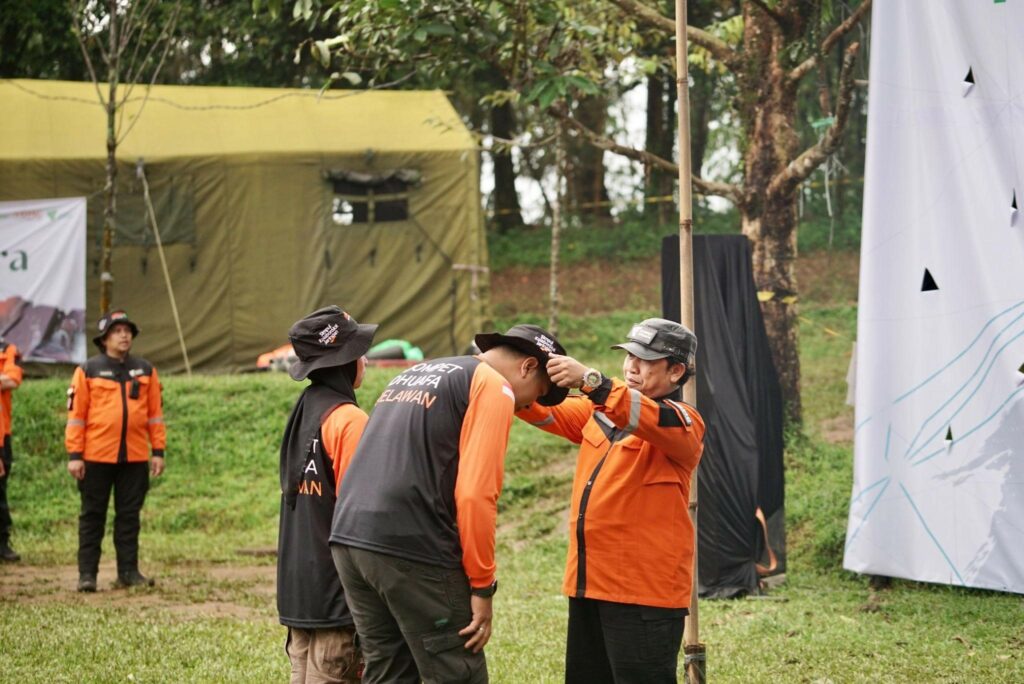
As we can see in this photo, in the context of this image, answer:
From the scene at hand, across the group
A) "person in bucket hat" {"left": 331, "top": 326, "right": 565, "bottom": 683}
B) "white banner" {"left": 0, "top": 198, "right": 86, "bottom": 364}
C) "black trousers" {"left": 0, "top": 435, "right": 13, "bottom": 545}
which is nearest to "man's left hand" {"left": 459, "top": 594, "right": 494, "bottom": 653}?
"person in bucket hat" {"left": 331, "top": 326, "right": 565, "bottom": 683}

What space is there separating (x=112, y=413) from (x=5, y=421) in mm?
2032

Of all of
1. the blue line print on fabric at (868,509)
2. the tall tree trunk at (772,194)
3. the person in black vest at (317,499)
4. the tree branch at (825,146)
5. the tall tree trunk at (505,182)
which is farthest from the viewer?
the tall tree trunk at (505,182)

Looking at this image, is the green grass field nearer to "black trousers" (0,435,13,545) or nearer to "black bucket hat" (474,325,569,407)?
"black trousers" (0,435,13,545)

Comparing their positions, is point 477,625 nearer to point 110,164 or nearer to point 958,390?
point 958,390

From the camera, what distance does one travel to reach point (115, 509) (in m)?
9.28

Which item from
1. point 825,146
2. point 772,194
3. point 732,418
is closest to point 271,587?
point 732,418

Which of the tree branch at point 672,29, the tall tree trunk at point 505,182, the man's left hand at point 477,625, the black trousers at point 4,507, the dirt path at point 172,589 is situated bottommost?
the dirt path at point 172,589

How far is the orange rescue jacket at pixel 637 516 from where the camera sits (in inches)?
177

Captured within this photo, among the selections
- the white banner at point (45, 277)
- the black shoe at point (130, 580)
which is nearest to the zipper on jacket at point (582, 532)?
the black shoe at point (130, 580)

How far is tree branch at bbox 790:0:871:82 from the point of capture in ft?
30.9

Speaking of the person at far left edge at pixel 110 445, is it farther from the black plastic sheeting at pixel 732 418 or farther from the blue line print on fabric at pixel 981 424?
the blue line print on fabric at pixel 981 424

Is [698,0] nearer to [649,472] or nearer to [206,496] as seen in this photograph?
[206,496]

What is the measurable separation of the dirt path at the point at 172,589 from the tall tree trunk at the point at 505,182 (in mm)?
15934

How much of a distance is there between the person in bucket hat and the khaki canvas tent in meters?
12.9
